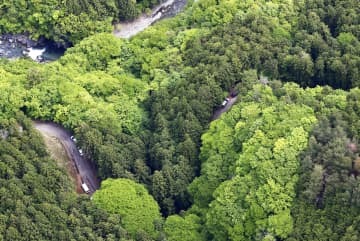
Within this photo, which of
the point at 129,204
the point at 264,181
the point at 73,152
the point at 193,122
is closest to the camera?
the point at 264,181

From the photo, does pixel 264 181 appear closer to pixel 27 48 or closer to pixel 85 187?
pixel 85 187

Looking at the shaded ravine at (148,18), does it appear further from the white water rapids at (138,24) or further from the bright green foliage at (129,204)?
the bright green foliage at (129,204)

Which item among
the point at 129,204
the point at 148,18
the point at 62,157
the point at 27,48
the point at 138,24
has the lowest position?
the point at 129,204

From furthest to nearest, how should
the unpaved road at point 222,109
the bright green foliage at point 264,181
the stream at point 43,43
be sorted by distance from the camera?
the stream at point 43,43, the unpaved road at point 222,109, the bright green foliage at point 264,181

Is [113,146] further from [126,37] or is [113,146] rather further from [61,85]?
[126,37]

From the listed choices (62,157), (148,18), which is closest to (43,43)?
(148,18)

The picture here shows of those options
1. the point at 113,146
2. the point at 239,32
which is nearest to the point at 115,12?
the point at 239,32

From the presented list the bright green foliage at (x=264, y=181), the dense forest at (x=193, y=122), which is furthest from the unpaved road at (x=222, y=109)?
the bright green foliage at (x=264, y=181)
